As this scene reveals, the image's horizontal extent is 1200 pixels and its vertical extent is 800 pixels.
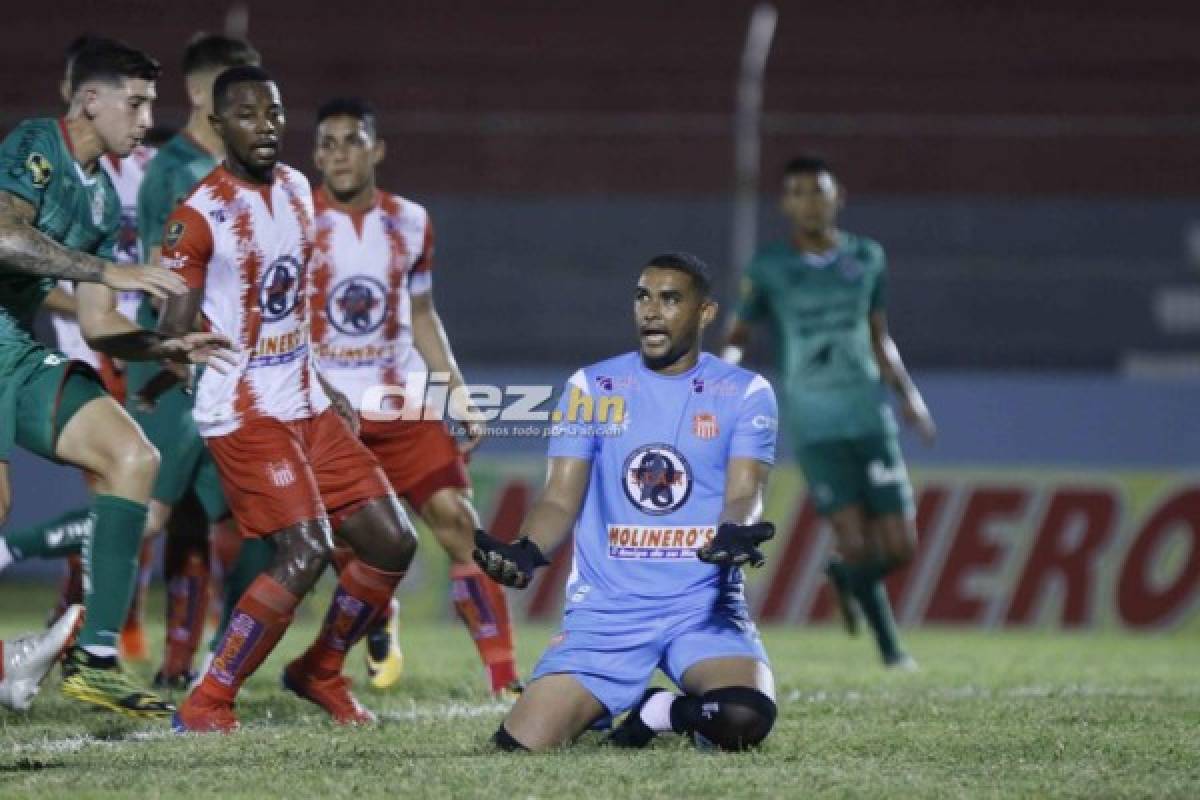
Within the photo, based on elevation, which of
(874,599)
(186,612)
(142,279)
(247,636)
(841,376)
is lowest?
(874,599)

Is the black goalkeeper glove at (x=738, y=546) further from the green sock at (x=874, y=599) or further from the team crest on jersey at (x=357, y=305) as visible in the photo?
the green sock at (x=874, y=599)

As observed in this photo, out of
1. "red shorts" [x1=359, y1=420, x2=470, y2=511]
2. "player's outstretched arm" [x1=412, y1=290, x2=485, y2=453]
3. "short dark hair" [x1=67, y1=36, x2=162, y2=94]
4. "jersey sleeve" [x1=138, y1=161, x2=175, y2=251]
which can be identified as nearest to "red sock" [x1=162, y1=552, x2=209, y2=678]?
"red shorts" [x1=359, y1=420, x2=470, y2=511]

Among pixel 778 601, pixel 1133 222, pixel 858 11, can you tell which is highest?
pixel 858 11

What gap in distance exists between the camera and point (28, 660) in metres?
7.06

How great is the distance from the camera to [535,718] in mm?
6379

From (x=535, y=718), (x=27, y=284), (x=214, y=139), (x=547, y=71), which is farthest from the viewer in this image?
(x=547, y=71)

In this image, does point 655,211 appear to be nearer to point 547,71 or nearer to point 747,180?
point 747,180

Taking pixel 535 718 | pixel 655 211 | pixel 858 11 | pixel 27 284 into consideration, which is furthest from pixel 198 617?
pixel 858 11

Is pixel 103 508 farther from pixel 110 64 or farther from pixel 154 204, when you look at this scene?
pixel 154 204

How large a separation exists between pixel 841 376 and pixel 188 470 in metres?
3.74

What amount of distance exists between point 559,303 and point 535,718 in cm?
938

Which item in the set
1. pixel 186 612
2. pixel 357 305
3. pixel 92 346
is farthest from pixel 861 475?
pixel 92 346

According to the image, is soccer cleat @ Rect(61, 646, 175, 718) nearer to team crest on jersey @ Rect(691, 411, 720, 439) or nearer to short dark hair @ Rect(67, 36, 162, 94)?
short dark hair @ Rect(67, 36, 162, 94)

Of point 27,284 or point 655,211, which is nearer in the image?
point 27,284
